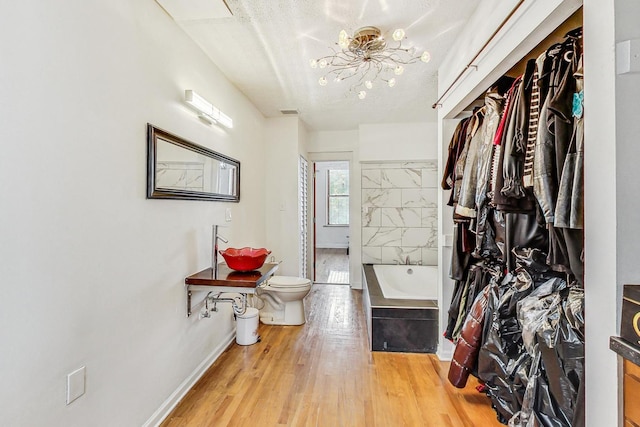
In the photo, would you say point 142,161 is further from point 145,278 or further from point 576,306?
point 576,306

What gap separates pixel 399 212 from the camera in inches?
176

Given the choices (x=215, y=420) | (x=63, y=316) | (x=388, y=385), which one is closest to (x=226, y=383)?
(x=215, y=420)

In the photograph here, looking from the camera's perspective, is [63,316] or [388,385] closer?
[63,316]

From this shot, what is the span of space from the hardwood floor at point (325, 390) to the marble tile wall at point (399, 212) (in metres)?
1.86

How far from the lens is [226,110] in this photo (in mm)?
2746

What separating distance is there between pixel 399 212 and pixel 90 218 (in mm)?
3842

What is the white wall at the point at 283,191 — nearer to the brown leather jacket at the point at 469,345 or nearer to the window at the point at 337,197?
the brown leather jacket at the point at 469,345

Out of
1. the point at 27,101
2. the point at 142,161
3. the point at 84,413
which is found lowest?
the point at 84,413

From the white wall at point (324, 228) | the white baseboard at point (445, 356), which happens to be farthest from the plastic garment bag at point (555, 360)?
the white wall at point (324, 228)

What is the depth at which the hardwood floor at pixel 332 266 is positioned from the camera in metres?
5.28

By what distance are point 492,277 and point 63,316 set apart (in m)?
2.13

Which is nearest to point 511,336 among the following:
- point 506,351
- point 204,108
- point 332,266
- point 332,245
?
point 506,351

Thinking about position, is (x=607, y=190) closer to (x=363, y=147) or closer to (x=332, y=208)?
(x=363, y=147)

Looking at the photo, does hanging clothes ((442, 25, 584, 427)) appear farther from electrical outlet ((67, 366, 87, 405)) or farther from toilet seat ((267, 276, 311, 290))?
electrical outlet ((67, 366, 87, 405))
